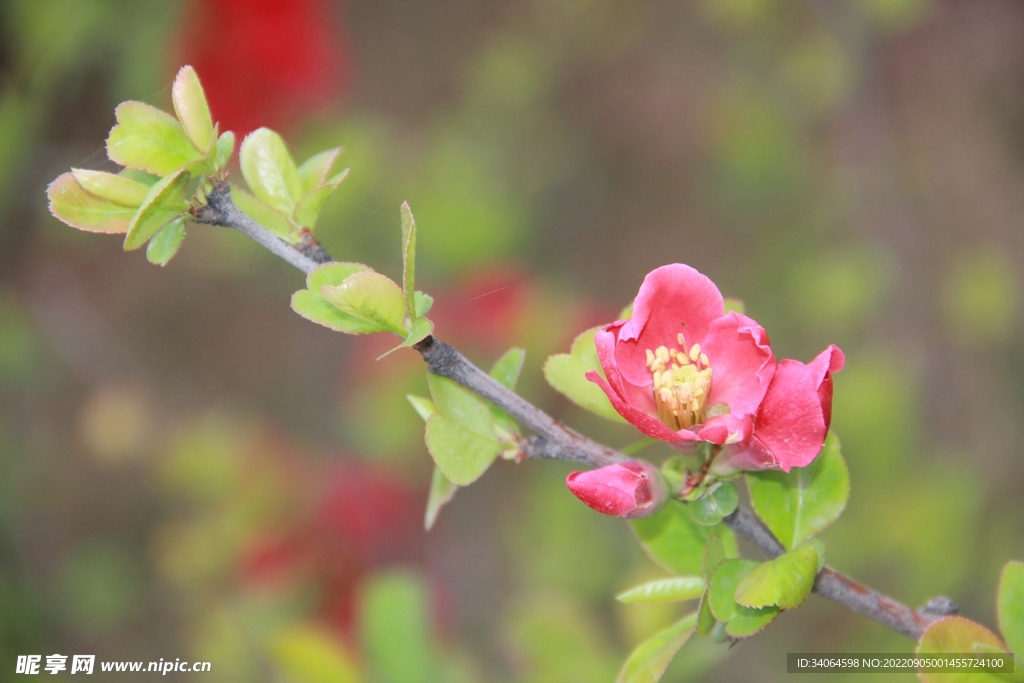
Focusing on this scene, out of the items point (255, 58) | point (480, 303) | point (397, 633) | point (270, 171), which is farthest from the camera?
point (255, 58)

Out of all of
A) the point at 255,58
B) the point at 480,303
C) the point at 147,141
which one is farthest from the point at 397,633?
the point at 255,58

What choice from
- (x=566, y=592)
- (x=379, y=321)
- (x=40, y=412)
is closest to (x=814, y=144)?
(x=566, y=592)

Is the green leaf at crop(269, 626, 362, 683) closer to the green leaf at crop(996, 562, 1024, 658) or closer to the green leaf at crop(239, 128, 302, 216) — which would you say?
the green leaf at crop(239, 128, 302, 216)

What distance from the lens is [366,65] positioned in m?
2.84

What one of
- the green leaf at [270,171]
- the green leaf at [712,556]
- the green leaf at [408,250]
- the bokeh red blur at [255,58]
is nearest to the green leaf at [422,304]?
the green leaf at [408,250]

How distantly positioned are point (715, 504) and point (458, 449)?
17 cm

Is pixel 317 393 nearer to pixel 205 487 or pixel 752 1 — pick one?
pixel 205 487

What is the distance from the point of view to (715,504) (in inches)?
19.2

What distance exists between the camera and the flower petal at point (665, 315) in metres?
0.46

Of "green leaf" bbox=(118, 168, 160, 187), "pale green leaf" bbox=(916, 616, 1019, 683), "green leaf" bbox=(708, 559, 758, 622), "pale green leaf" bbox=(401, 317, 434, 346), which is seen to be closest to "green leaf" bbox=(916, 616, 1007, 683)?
"pale green leaf" bbox=(916, 616, 1019, 683)

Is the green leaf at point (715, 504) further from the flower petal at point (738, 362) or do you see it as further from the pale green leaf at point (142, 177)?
the pale green leaf at point (142, 177)

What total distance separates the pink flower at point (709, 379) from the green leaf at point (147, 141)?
11.4 inches

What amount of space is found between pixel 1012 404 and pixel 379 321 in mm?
2103

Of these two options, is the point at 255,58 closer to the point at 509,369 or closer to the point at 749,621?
the point at 509,369
